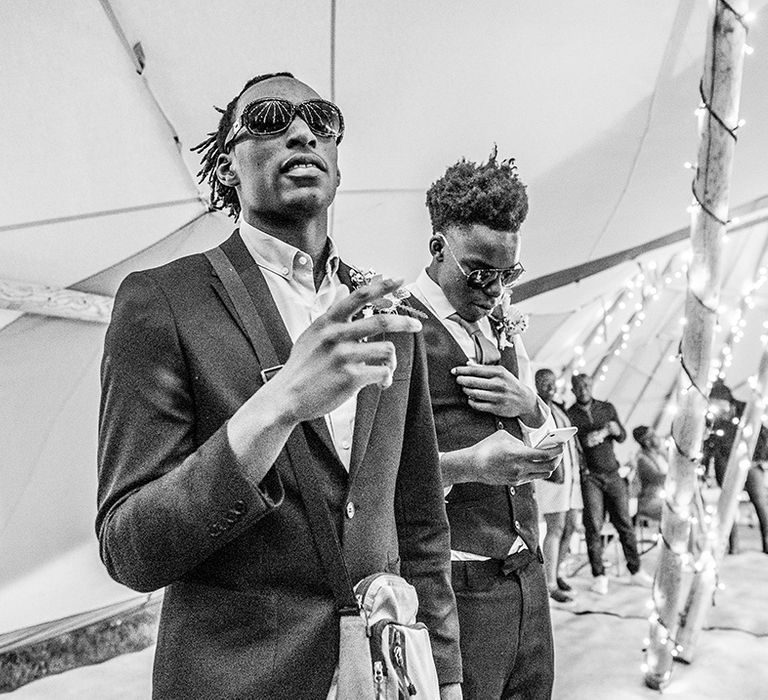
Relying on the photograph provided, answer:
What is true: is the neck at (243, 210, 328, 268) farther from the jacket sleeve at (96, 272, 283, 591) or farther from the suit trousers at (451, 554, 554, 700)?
the suit trousers at (451, 554, 554, 700)

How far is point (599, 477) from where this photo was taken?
556 cm

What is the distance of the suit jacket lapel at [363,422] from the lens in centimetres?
96

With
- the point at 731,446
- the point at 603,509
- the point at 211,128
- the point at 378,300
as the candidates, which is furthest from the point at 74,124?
the point at 731,446

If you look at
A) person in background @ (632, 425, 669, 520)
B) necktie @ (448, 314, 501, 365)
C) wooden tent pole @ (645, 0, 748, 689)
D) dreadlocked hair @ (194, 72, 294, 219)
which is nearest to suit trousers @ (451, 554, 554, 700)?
necktie @ (448, 314, 501, 365)

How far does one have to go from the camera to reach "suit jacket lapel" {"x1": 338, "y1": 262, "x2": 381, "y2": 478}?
957mm

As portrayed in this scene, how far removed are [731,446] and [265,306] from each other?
624cm

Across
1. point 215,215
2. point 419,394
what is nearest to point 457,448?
point 419,394

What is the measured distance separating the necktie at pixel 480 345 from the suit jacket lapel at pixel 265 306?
84 cm

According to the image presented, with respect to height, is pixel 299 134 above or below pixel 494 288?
above

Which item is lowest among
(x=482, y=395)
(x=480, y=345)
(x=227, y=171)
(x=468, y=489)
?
(x=468, y=489)

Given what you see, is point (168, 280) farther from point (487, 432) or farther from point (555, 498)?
point (555, 498)

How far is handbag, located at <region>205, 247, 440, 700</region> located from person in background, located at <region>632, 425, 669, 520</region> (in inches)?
244

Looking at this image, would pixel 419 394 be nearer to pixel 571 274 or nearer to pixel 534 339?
pixel 571 274

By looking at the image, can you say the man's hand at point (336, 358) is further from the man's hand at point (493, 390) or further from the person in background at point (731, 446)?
the person in background at point (731, 446)
